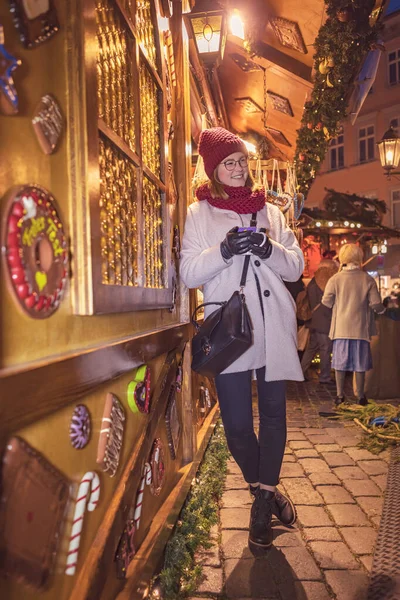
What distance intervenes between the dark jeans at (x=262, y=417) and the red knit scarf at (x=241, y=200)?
854mm

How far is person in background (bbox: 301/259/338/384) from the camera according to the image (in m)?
7.88

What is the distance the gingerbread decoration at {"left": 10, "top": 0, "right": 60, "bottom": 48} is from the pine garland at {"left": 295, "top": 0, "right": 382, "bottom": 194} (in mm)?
4066

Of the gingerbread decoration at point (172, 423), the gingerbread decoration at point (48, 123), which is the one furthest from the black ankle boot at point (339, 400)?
the gingerbread decoration at point (48, 123)

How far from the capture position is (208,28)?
4.02 m

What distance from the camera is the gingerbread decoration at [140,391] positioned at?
2.02m

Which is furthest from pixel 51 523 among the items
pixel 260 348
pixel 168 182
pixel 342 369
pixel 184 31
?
pixel 342 369

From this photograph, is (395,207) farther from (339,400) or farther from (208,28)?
(208,28)

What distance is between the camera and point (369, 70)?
5500 millimetres

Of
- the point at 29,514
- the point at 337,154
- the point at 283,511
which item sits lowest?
the point at 283,511

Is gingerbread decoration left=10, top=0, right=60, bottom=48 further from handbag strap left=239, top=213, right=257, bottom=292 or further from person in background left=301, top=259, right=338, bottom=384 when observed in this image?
person in background left=301, top=259, right=338, bottom=384

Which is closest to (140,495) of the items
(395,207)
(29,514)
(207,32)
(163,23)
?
(29,514)

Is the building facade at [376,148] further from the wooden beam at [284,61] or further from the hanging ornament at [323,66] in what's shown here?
the hanging ornament at [323,66]

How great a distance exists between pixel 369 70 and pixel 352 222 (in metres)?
7.09

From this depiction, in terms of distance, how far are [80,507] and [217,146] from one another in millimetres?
1920
